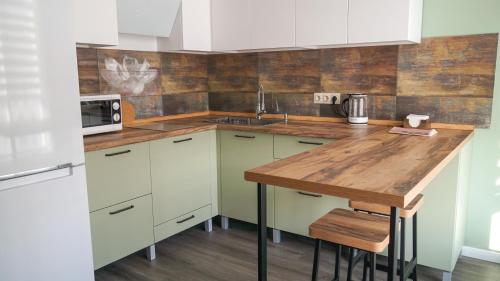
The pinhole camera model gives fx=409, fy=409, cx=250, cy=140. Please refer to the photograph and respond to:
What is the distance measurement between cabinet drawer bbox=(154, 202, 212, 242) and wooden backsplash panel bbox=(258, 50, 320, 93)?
1.17 metres

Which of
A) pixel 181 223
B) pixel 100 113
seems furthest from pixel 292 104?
pixel 100 113

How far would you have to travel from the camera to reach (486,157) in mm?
2664

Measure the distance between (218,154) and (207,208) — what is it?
0.43m

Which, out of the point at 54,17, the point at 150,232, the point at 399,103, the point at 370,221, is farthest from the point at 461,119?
the point at 54,17

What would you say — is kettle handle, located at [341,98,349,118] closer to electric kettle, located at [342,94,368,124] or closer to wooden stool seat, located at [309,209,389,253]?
electric kettle, located at [342,94,368,124]

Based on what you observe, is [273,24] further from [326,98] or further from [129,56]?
[129,56]

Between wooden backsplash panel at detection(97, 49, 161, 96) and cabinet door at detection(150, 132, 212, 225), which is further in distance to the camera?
wooden backsplash panel at detection(97, 49, 161, 96)

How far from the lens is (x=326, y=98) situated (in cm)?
323

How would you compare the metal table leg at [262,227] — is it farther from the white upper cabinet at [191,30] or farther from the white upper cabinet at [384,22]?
the white upper cabinet at [191,30]

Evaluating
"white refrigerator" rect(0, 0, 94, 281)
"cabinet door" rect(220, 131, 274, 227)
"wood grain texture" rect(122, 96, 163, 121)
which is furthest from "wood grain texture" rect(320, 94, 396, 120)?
"white refrigerator" rect(0, 0, 94, 281)

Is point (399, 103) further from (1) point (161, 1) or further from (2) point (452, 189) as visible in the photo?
(1) point (161, 1)

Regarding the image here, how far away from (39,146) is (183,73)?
6.37ft

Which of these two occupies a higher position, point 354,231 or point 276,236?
point 354,231

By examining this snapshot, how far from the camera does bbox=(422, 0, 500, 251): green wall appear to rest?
2.56m
